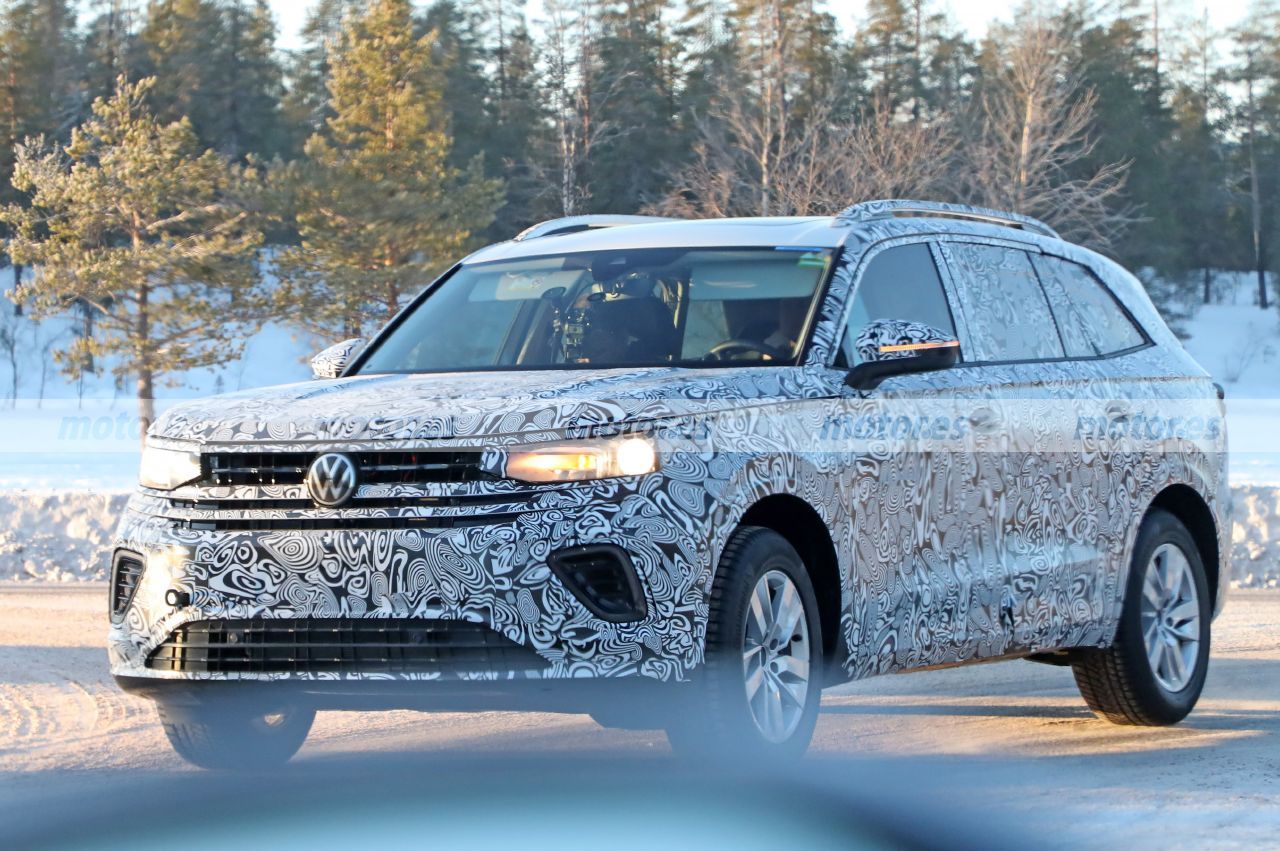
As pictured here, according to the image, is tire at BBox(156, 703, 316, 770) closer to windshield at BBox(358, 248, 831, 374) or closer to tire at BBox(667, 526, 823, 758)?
windshield at BBox(358, 248, 831, 374)

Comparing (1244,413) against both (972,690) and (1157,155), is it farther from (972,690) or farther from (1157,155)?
(972,690)

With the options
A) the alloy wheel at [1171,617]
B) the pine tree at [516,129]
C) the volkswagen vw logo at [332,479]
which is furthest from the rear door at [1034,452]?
the pine tree at [516,129]

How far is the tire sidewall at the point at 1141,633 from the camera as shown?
753 cm

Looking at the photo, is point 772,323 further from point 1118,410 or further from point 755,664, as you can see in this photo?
point 1118,410

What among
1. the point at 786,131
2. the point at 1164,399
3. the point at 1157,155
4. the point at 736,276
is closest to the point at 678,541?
the point at 736,276

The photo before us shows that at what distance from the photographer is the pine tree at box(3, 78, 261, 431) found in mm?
47938

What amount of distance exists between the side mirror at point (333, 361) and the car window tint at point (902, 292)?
1.80m

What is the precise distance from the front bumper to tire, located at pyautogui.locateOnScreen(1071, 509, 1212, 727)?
9.10 feet

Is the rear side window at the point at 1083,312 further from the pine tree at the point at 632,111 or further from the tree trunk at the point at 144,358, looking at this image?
the pine tree at the point at 632,111

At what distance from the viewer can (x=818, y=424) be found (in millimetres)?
6027

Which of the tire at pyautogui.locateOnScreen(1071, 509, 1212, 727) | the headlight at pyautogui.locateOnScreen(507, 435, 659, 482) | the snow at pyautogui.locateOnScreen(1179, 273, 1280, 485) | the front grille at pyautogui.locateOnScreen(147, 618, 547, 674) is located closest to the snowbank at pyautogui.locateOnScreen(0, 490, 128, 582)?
the tire at pyautogui.locateOnScreen(1071, 509, 1212, 727)

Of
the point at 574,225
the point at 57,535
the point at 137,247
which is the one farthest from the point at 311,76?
the point at 574,225

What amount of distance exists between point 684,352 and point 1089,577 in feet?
6.38

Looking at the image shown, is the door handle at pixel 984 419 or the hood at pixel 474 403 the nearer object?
the hood at pixel 474 403
